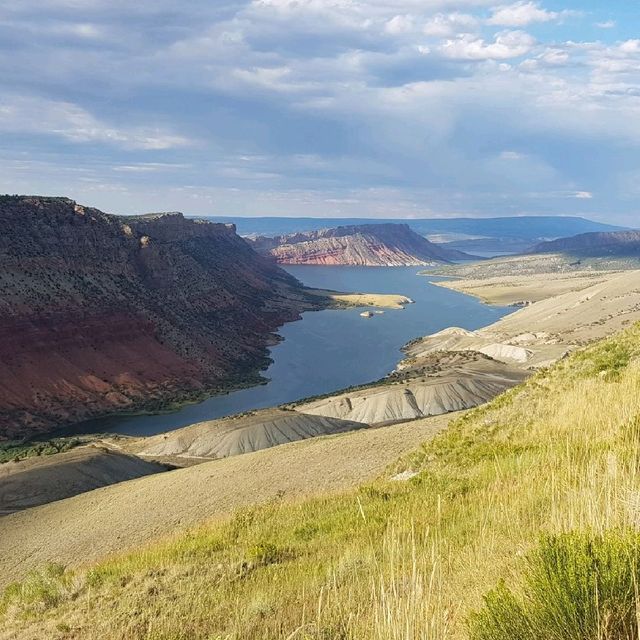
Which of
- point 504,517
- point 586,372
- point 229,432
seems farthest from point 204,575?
point 229,432

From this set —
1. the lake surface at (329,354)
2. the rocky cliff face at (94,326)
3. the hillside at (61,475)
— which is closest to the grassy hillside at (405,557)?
the hillside at (61,475)

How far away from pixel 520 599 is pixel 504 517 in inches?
100

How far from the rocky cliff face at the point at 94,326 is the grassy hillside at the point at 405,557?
61131 mm

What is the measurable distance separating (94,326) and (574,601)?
283 feet

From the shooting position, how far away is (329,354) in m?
112

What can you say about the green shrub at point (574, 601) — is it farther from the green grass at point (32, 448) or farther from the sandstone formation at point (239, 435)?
the green grass at point (32, 448)

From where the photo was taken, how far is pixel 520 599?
140 inches

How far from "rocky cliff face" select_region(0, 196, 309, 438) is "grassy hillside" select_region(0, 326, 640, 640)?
6113cm

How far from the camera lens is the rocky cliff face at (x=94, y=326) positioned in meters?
71.6

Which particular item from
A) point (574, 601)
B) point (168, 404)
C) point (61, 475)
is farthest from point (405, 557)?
point (168, 404)

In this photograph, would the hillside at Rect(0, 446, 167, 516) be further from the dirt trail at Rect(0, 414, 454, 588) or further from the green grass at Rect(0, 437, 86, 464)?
the green grass at Rect(0, 437, 86, 464)

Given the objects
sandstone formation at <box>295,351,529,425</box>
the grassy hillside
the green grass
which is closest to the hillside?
the green grass

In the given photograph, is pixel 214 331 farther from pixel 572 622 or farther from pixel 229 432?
pixel 572 622

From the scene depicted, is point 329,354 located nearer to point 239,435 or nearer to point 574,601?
point 239,435
